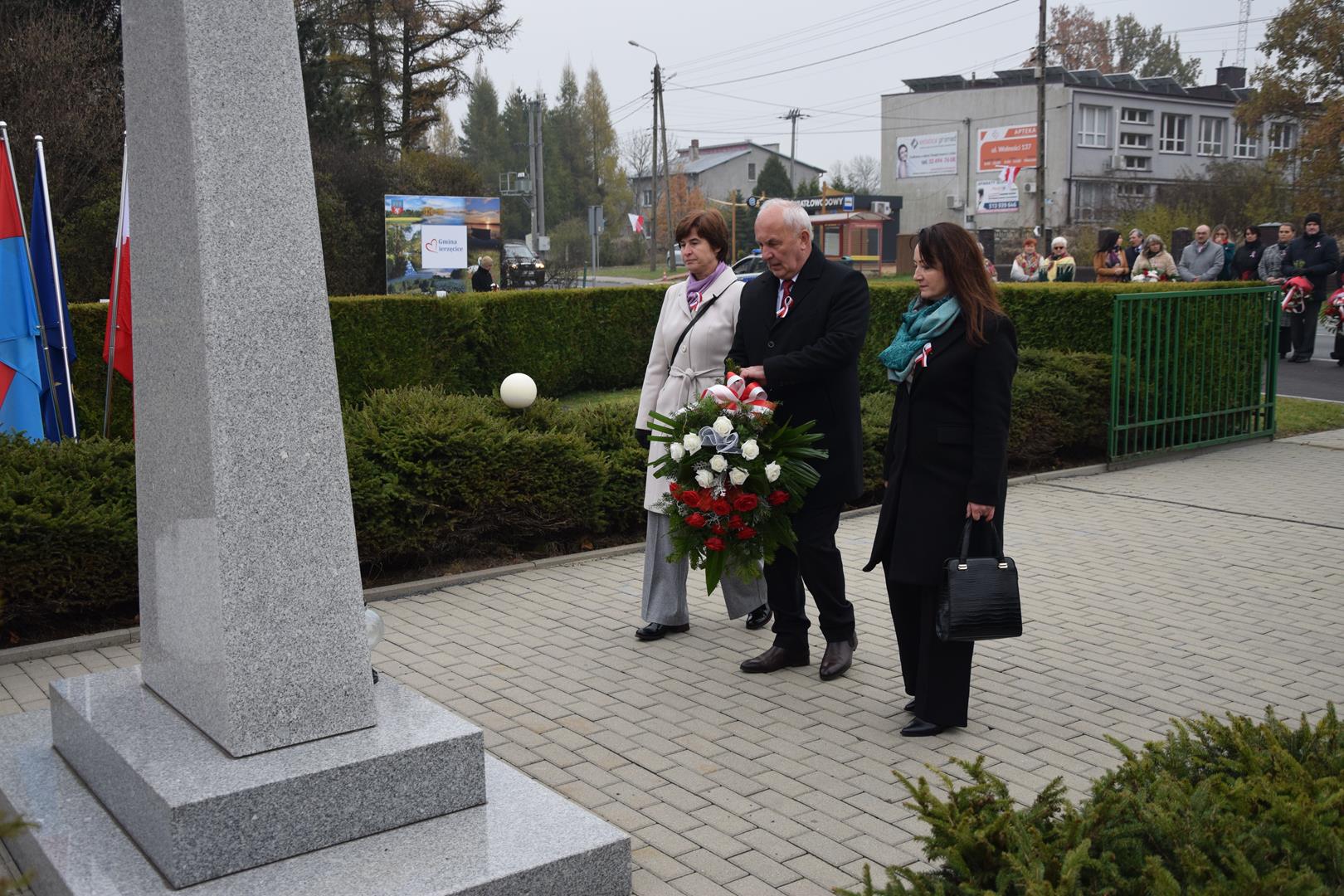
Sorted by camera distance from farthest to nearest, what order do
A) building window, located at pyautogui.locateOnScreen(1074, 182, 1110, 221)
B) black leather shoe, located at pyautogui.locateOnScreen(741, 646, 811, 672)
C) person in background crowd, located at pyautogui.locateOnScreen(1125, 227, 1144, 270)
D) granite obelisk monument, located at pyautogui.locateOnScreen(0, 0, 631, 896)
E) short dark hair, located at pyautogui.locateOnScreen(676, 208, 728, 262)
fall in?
1. building window, located at pyautogui.locateOnScreen(1074, 182, 1110, 221)
2. person in background crowd, located at pyautogui.locateOnScreen(1125, 227, 1144, 270)
3. short dark hair, located at pyautogui.locateOnScreen(676, 208, 728, 262)
4. black leather shoe, located at pyautogui.locateOnScreen(741, 646, 811, 672)
5. granite obelisk monument, located at pyautogui.locateOnScreen(0, 0, 631, 896)

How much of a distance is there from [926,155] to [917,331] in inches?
2866

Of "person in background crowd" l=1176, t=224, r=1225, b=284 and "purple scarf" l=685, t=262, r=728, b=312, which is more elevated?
"purple scarf" l=685, t=262, r=728, b=312

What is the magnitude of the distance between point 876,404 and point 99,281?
14391 millimetres

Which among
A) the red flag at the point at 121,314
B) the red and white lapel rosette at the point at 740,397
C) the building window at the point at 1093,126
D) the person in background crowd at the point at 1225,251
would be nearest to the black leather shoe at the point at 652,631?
the red and white lapel rosette at the point at 740,397

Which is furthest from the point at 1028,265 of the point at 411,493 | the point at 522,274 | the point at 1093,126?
the point at 1093,126

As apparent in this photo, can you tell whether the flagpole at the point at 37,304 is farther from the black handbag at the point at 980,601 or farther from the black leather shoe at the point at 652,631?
the black handbag at the point at 980,601

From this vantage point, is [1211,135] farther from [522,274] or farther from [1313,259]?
[1313,259]

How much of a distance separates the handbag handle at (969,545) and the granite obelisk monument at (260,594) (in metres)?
1.73

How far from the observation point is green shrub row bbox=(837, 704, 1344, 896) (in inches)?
95.4

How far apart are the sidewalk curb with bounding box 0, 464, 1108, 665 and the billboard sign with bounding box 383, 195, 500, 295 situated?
18912 millimetres

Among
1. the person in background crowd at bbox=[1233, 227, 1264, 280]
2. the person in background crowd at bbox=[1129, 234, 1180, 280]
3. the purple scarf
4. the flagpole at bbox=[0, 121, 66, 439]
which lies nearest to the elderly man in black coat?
the purple scarf

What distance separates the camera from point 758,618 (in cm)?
661

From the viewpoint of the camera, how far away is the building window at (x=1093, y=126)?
66.4 meters

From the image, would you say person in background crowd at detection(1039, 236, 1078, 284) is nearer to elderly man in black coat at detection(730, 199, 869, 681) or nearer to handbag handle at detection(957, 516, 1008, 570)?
elderly man in black coat at detection(730, 199, 869, 681)
